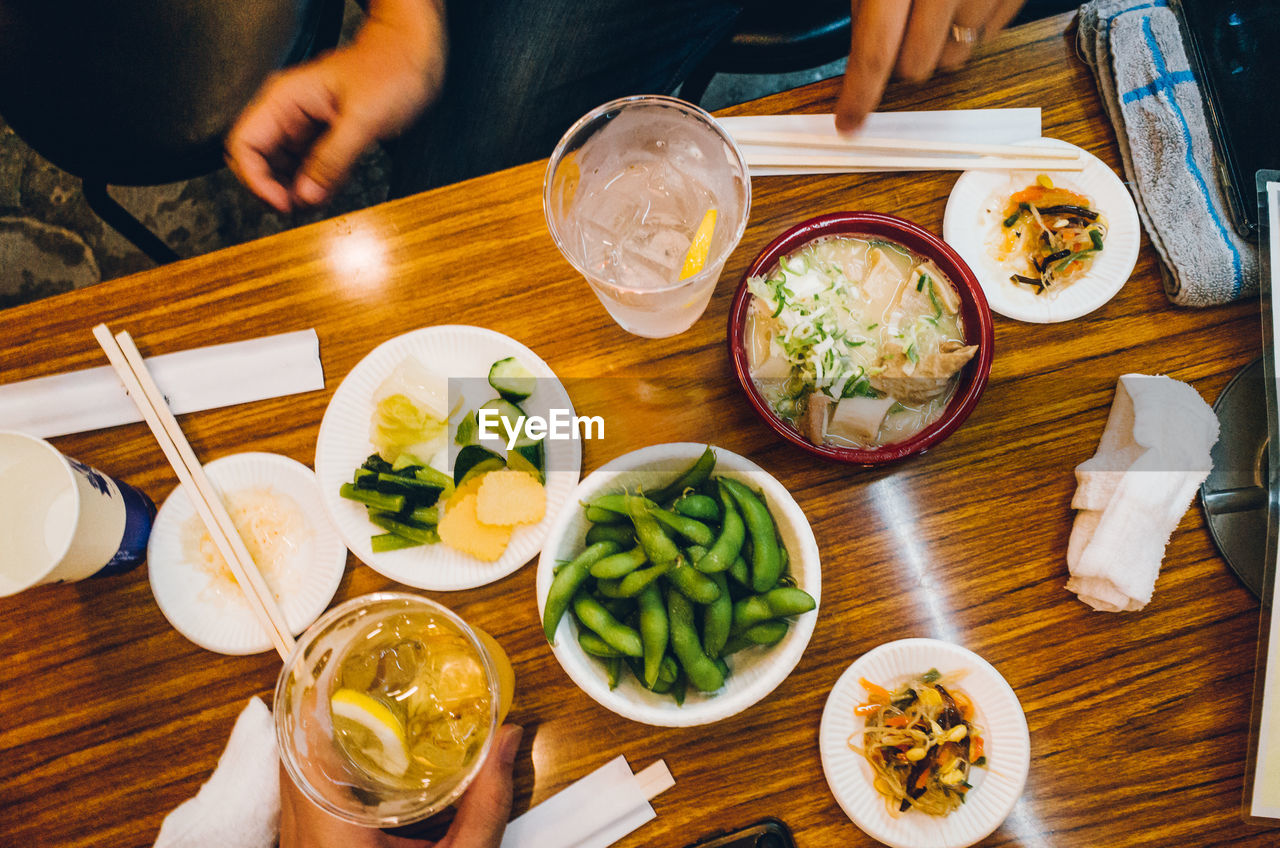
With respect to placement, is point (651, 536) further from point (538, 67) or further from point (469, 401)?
point (538, 67)

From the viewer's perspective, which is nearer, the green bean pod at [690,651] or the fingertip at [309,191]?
the green bean pod at [690,651]

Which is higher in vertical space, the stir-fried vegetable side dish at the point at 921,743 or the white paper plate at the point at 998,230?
the white paper plate at the point at 998,230

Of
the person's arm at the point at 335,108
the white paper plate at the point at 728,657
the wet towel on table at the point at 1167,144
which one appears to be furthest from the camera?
the person's arm at the point at 335,108

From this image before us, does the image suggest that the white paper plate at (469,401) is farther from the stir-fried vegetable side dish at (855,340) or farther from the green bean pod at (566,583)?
the stir-fried vegetable side dish at (855,340)

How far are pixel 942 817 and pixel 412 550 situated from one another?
109 cm

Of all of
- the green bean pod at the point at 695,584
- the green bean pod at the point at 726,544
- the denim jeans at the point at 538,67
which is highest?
the denim jeans at the point at 538,67

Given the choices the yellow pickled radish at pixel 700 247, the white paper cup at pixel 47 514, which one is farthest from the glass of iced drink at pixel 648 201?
the white paper cup at pixel 47 514

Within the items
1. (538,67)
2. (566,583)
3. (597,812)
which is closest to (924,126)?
(538,67)

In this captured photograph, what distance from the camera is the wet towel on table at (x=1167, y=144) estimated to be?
4.73 ft

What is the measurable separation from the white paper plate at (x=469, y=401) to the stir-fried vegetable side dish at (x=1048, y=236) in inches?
37.3

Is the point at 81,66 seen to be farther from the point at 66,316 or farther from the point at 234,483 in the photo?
the point at 234,483

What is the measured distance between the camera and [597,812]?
1405mm

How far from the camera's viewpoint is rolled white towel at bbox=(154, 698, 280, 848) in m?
1.39

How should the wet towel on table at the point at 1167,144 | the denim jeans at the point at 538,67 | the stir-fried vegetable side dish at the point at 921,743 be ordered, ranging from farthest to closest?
the denim jeans at the point at 538,67 → the wet towel on table at the point at 1167,144 → the stir-fried vegetable side dish at the point at 921,743
